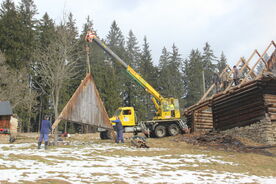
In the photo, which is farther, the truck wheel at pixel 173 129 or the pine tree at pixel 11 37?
the pine tree at pixel 11 37

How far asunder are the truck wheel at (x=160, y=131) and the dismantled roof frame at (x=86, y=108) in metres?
7.55

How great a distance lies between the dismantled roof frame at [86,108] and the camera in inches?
591

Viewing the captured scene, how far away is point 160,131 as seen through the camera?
78.0 ft

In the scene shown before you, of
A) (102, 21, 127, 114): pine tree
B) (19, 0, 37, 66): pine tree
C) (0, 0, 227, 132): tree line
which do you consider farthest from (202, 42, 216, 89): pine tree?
(19, 0, 37, 66): pine tree

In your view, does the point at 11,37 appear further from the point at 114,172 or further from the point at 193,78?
the point at 193,78

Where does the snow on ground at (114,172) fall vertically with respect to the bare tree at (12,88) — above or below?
below

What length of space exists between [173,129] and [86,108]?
1032 centimetres

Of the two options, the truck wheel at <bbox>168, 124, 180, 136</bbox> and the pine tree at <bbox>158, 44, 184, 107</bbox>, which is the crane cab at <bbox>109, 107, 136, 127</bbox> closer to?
the truck wheel at <bbox>168, 124, 180, 136</bbox>

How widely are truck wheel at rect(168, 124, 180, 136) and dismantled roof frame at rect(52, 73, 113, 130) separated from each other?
835cm

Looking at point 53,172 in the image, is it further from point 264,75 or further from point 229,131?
point 229,131

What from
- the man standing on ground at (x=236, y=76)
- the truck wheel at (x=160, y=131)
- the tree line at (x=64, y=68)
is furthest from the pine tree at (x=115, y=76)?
the man standing on ground at (x=236, y=76)

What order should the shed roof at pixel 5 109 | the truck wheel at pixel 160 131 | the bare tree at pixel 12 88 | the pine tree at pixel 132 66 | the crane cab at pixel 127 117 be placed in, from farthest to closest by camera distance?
1. the pine tree at pixel 132 66
2. the bare tree at pixel 12 88
3. the crane cab at pixel 127 117
4. the truck wheel at pixel 160 131
5. the shed roof at pixel 5 109

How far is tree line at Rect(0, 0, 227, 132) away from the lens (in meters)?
27.5

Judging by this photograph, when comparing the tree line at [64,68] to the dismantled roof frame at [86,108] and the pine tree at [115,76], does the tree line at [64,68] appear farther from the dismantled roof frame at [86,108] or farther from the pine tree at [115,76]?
the dismantled roof frame at [86,108]
